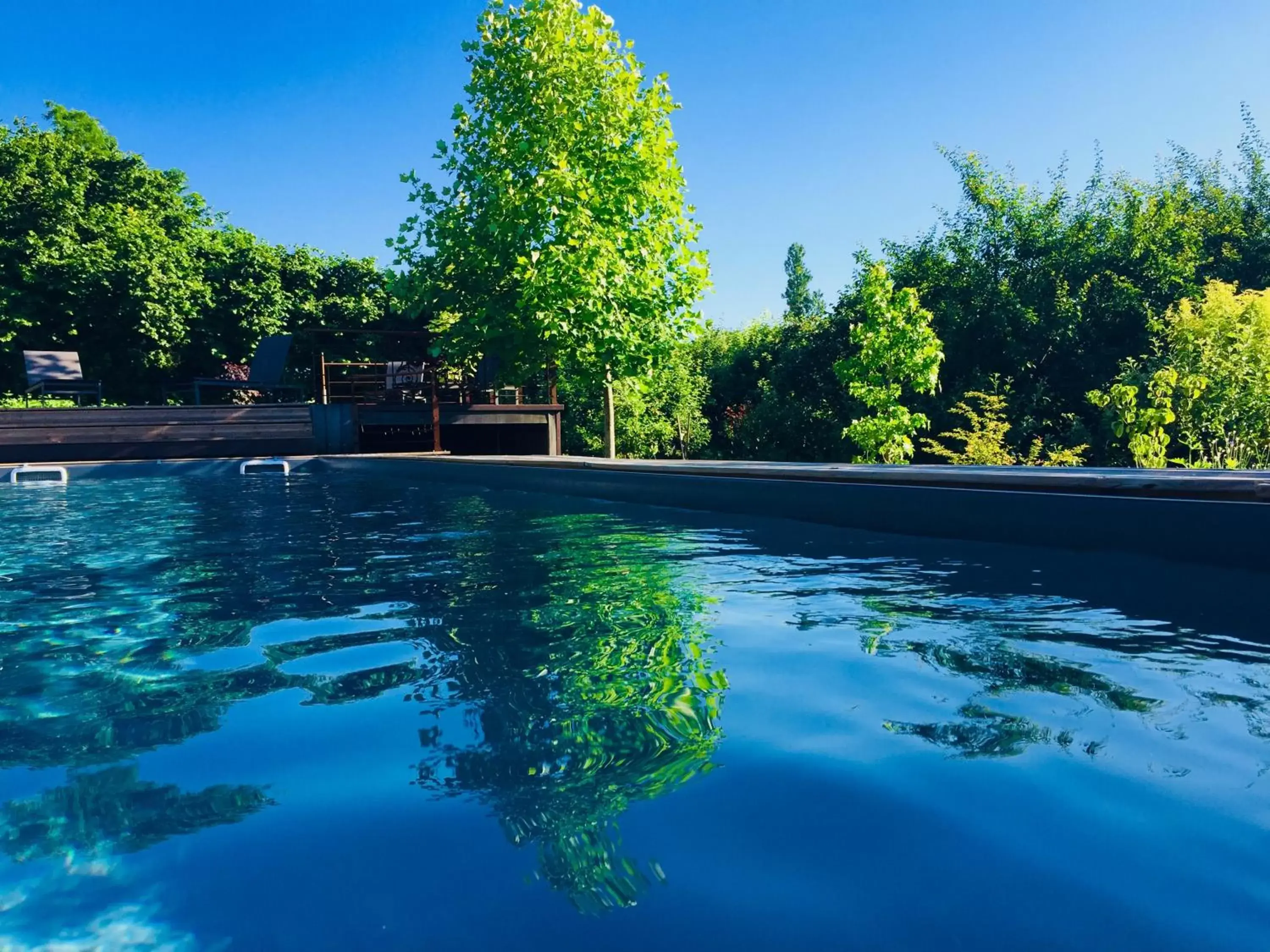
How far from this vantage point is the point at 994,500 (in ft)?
15.3

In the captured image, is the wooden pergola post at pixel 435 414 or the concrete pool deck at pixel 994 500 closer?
the concrete pool deck at pixel 994 500

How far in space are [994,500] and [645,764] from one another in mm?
3531

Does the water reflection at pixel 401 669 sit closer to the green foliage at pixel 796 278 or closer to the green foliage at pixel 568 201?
the green foliage at pixel 568 201

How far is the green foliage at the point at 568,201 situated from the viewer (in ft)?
34.4

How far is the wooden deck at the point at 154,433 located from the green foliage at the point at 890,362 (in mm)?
10015

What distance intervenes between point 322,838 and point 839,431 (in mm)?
16468

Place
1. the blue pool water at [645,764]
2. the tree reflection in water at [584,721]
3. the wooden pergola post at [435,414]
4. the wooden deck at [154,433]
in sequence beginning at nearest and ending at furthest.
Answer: the blue pool water at [645,764] → the tree reflection in water at [584,721] → the wooden deck at [154,433] → the wooden pergola post at [435,414]

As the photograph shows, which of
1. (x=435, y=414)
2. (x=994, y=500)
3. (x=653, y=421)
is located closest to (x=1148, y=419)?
(x=994, y=500)

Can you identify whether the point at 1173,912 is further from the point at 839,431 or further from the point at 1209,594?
the point at 839,431

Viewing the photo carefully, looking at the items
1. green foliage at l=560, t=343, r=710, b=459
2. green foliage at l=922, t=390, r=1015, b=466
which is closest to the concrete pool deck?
green foliage at l=922, t=390, r=1015, b=466

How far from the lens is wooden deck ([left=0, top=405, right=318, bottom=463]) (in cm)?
1330

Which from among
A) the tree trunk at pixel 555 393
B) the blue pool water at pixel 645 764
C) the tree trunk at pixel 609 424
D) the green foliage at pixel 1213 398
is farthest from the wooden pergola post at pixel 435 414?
the green foliage at pixel 1213 398

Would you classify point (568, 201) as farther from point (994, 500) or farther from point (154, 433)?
point (154, 433)

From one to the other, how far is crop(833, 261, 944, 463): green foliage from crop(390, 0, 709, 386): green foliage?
3.36 m
